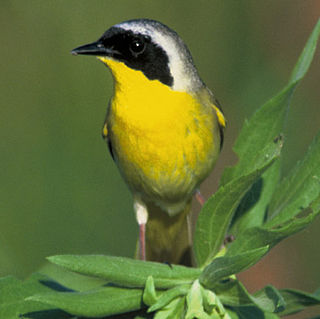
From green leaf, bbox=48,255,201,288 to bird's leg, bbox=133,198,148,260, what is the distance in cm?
86

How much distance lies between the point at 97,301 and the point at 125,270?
0.28 ft

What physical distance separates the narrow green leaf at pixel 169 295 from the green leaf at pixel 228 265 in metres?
0.04

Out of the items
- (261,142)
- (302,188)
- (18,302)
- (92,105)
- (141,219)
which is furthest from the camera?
(92,105)

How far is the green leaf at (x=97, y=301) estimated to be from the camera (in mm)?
1067

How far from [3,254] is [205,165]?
0.82 meters

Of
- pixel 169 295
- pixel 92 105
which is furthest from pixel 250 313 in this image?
pixel 92 105

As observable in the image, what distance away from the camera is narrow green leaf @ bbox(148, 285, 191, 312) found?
3.67ft

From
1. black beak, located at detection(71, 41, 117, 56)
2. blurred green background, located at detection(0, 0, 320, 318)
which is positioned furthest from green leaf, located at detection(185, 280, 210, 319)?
blurred green background, located at detection(0, 0, 320, 318)

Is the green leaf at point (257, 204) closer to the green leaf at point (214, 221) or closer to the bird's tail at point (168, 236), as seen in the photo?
the green leaf at point (214, 221)

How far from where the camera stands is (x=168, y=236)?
2.18 m

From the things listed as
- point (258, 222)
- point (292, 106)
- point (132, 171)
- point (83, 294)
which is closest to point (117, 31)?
point (132, 171)

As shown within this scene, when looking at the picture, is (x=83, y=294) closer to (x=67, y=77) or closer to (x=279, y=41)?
(x=67, y=77)

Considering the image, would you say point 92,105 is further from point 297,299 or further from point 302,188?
point 297,299

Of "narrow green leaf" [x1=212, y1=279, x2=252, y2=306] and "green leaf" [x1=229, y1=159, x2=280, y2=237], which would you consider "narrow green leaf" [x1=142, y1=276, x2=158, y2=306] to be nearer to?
"narrow green leaf" [x1=212, y1=279, x2=252, y2=306]
